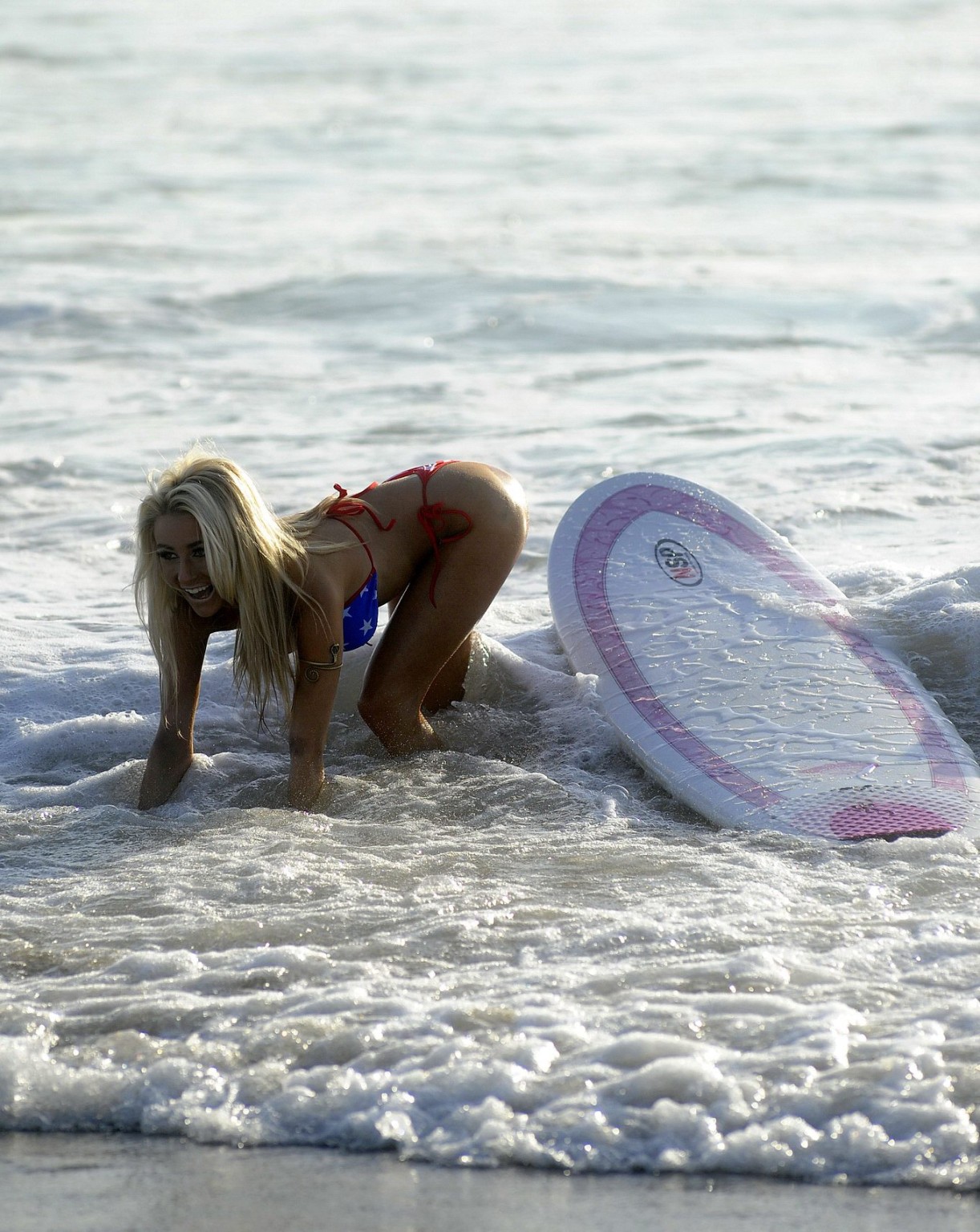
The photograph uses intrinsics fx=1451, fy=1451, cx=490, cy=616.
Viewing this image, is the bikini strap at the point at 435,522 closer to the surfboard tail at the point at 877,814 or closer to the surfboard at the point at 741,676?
the surfboard at the point at 741,676

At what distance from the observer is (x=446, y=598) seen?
4.24 m

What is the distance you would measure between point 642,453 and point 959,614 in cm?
309

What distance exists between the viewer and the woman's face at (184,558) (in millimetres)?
3604

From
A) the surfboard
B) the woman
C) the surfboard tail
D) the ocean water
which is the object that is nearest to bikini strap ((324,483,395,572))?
the woman

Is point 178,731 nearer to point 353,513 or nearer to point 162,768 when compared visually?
point 162,768

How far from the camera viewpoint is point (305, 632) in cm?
376

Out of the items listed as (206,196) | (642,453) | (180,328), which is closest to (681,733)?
(642,453)

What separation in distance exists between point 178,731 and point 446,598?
2.80 ft

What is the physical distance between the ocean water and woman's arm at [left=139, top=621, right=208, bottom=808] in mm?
73

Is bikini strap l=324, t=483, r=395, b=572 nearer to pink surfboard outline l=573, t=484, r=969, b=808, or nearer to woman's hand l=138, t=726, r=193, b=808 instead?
woman's hand l=138, t=726, r=193, b=808

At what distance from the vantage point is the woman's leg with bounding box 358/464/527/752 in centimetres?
425

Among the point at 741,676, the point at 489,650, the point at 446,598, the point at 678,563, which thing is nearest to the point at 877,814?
the point at 741,676

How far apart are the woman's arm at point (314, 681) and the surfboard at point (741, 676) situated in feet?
3.33

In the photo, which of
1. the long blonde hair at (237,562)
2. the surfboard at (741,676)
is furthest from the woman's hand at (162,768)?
the surfboard at (741,676)
